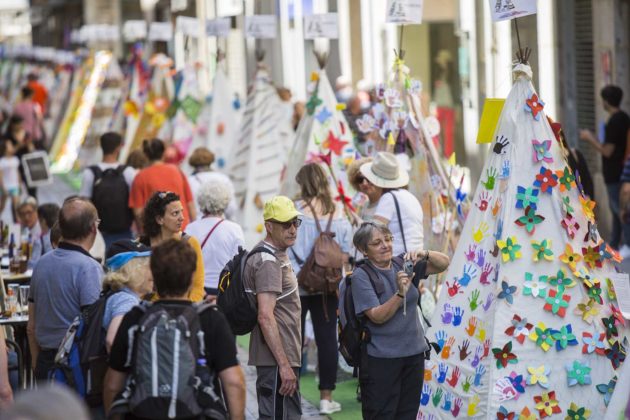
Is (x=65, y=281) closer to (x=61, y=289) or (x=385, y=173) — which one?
(x=61, y=289)

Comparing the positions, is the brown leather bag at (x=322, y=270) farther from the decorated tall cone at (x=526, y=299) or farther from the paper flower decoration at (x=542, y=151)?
the paper flower decoration at (x=542, y=151)

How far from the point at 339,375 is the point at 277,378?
134 inches

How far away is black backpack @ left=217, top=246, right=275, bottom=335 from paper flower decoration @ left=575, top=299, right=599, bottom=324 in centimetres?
168

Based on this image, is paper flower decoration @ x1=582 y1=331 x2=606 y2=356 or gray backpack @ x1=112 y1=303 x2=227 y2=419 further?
paper flower decoration @ x1=582 y1=331 x2=606 y2=356

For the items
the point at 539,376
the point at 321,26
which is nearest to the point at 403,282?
the point at 539,376

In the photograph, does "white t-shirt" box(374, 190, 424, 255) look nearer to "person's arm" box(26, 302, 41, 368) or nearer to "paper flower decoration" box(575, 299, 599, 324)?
"paper flower decoration" box(575, 299, 599, 324)

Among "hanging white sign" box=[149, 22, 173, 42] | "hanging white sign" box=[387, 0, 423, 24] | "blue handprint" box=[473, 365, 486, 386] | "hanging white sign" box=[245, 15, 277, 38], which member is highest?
"hanging white sign" box=[149, 22, 173, 42]

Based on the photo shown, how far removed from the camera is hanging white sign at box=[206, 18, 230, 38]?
56.9 ft

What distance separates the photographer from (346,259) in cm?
900

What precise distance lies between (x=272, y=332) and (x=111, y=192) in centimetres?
532

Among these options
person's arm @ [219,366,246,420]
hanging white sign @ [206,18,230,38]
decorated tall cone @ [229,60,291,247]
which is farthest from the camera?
hanging white sign @ [206,18,230,38]

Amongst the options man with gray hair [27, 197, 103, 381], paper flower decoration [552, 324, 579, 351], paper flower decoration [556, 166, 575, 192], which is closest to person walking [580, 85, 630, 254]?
paper flower decoration [556, 166, 575, 192]

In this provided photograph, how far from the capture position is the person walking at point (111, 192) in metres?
11.6

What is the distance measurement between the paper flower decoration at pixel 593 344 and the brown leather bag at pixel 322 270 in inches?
81.9
